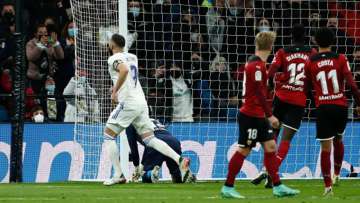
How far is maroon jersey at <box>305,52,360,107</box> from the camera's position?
13891mm

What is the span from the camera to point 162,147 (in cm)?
1694

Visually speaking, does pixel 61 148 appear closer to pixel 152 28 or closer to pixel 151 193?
pixel 152 28

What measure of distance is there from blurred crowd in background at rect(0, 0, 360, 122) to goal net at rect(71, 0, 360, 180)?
24 mm

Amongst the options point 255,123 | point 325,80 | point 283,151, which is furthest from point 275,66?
point 255,123

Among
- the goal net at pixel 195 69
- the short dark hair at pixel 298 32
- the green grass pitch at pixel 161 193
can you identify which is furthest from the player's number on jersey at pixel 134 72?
the short dark hair at pixel 298 32

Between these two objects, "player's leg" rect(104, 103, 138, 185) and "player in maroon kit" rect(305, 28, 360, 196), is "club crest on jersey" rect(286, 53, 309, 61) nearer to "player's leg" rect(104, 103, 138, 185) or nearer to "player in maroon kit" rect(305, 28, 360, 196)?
"player in maroon kit" rect(305, 28, 360, 196)

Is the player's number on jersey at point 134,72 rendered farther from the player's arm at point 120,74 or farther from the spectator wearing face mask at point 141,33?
the spectator wearing face mask at point 141,33

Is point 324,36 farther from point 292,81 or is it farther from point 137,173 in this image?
point 137,173

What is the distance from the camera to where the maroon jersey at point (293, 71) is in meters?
15.9

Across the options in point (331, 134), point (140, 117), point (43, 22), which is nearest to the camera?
point (331, 134)

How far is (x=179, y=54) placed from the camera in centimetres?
2102

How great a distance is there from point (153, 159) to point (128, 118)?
1.27m

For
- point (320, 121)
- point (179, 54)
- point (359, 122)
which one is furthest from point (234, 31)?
point (320, 121)

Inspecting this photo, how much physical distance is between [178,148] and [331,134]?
15.0 feet
